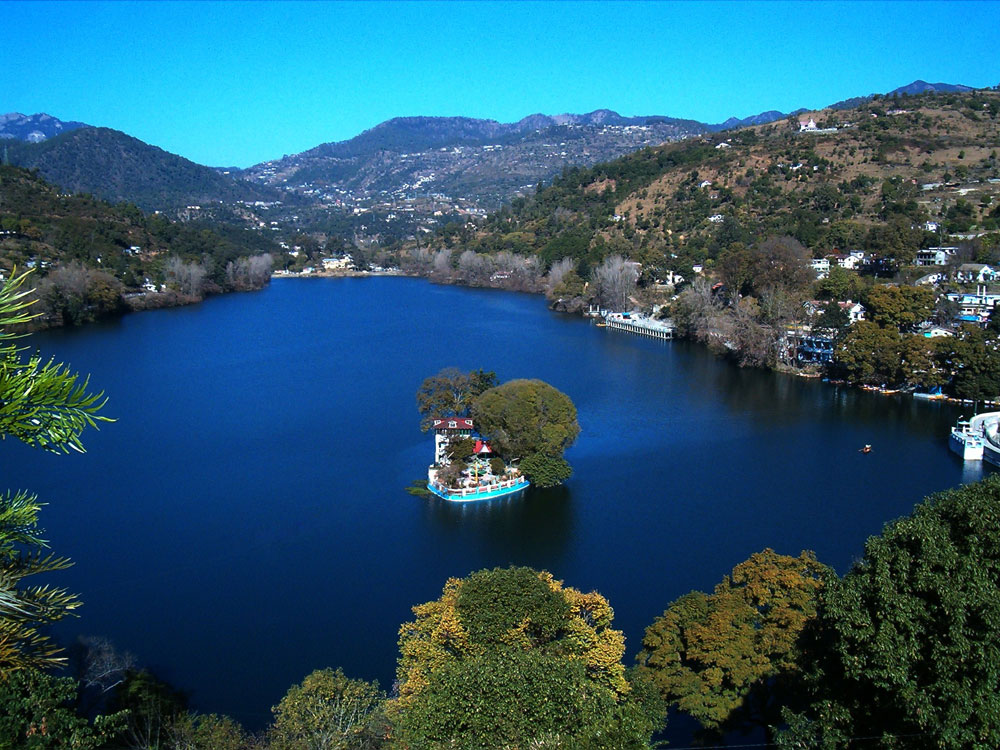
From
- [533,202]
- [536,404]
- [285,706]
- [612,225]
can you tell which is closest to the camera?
[285,706]

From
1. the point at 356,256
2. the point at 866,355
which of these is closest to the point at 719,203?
the point at 866,355

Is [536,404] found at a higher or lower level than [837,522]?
higher

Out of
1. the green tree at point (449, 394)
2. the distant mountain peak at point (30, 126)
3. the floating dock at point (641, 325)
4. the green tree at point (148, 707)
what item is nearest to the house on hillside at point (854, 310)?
the floating dock at point (641, 325)

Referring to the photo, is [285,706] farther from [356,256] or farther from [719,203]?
[356,256]

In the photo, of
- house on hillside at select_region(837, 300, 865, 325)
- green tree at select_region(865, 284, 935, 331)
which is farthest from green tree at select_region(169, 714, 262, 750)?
house on hillside at select_region(837, 300, 865, 325)

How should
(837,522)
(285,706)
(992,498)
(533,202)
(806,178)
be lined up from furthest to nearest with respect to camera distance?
1. (533,202)
2. (806,178)
3. (837,522)
4. (285,706)
5. (992,498)

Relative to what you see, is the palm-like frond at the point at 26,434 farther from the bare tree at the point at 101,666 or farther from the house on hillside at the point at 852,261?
the house on hillside at the point at 852,261
